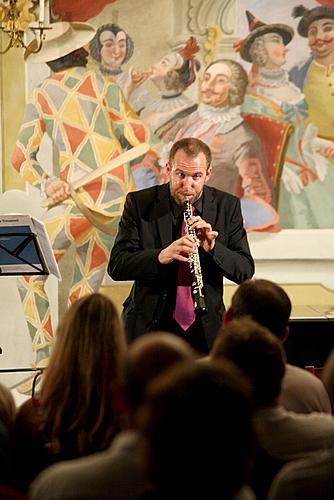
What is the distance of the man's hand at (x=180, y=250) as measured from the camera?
14.0 ft

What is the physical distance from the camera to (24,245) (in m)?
4.92

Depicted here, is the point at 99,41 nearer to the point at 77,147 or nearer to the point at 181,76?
the point at 181,76

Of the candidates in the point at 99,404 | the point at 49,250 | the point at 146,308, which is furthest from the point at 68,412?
the point at 49,250

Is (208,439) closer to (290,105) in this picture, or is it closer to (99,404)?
(99,404)

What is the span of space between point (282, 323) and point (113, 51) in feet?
11.8

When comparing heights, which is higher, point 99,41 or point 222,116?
point 99,41

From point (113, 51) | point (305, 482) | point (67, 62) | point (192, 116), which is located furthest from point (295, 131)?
point (305, 482)

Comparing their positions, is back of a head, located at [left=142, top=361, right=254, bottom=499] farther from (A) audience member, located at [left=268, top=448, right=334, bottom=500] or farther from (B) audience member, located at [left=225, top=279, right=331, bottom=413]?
(B) audience member, located at [left=225, top=279, right=331, bottom=413]

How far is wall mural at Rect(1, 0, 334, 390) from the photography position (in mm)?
6414

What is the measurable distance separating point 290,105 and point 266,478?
4.24 metres

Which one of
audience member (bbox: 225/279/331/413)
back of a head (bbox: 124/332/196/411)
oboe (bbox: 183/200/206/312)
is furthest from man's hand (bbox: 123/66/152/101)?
back of a head (bbox: 124/332/196/411)

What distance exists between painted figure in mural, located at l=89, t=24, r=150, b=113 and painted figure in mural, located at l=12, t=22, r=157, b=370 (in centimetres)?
5

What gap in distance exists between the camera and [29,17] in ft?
20.8

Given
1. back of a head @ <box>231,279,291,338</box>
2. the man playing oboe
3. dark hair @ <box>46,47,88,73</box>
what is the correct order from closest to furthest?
back of a head @ <box>231,279,291,338</box> → the man playing oboe → dark hair @ <box>46,47,88,73</box>
